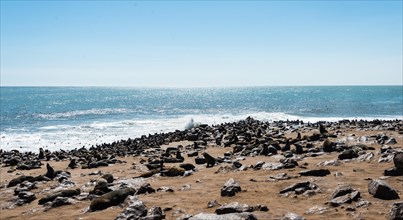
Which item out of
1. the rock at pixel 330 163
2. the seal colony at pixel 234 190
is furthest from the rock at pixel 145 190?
the rock at pixel 330 163

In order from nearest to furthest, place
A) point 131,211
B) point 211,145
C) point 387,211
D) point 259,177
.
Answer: point 387,211
point 131,211
point 259,177
point 211,145

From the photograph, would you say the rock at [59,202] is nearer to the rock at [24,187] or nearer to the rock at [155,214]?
the rock at [24,187]

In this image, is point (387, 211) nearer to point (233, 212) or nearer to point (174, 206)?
point (233, 212)

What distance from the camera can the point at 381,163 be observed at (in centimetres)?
1731

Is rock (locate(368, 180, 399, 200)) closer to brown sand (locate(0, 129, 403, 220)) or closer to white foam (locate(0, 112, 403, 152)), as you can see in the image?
brown sand (locate(0, 129, 403, 220))

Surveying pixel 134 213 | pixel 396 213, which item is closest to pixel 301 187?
pixel 396 213

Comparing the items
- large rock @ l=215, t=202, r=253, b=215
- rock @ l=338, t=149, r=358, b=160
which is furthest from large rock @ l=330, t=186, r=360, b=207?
rock @ l=338, t=149, r=358, b=160

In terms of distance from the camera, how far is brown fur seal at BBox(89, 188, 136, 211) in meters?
12.9

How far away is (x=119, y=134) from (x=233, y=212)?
4732 cm

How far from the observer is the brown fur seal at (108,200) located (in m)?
12.9


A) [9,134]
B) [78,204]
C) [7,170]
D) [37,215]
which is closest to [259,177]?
[78,204]

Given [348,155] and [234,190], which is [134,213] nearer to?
[234,190]

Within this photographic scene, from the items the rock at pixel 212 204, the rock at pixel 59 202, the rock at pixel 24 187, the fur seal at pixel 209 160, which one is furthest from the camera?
the fur seal at pixel 209 160

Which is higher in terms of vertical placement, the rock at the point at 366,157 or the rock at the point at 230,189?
the rock at the point at 366,157
